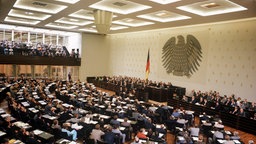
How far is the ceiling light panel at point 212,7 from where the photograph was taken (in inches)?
514

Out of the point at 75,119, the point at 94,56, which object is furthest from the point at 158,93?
the point at 94,56

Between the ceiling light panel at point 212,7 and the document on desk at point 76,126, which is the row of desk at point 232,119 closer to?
the ceiling light panel at point 212,7

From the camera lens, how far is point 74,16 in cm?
1888

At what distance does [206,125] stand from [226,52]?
940 cm

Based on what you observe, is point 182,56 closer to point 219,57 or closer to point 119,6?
point 219,57

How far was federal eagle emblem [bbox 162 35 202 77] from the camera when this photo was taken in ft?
66.7

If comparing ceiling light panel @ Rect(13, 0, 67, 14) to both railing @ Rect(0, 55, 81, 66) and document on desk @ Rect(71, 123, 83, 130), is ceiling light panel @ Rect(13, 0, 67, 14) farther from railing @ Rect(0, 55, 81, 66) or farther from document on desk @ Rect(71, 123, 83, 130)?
document on desk @ Rect(71, 123, 83, 130)

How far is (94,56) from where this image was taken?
31.0 meters

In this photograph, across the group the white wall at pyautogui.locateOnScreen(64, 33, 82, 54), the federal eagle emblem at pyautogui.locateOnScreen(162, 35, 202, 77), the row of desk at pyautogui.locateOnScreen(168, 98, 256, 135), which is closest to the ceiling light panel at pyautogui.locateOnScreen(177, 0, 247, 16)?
the federal eagle emblem at pyautogui.locateOnScreen(162, 35, 202, 77)

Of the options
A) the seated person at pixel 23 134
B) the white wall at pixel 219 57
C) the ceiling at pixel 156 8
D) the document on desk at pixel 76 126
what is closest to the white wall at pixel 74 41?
the white wall at pixel 219 57

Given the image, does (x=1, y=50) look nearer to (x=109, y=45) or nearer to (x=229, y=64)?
(x=109, y=45)

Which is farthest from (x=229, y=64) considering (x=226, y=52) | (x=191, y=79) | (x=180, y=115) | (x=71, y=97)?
(x=71, y=97)

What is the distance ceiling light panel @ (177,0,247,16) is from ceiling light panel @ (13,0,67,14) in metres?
8.81

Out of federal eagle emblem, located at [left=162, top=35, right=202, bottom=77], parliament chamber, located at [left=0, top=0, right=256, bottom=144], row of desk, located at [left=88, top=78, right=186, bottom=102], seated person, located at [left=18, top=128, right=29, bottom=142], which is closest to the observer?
seated person, located at [left=18, top=128, right=29, bottom=142]
